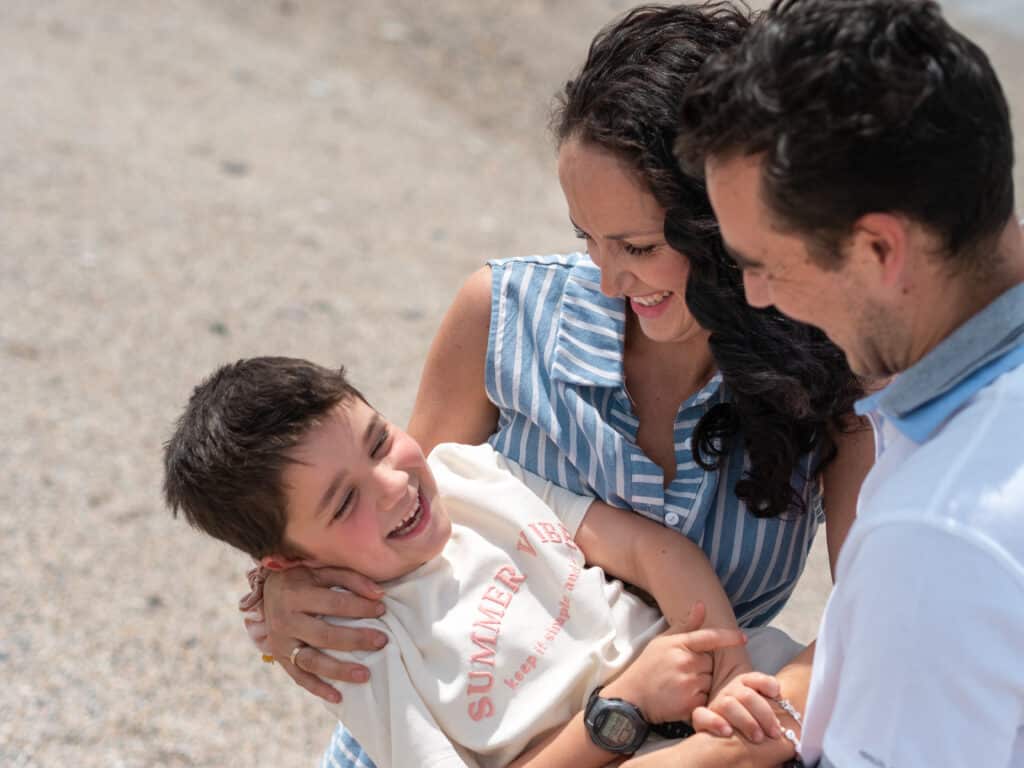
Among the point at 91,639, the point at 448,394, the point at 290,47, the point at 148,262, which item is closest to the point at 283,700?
the point at 91,639

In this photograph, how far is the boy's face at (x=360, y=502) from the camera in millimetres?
2215

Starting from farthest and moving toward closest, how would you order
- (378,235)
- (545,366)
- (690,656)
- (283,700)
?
1. (378,235)
2. (283,700)
3. (545,366)
4. (690,656)

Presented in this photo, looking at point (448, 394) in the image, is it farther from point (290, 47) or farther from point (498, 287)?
point (290, 47)

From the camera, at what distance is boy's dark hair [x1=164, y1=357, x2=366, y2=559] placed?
7.23ft

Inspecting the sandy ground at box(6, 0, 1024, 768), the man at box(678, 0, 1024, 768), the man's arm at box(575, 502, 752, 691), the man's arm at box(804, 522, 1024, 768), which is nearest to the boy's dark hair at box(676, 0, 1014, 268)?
the man at box(678, 0, 1024, 768)

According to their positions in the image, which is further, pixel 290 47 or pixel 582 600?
pixel 290 47

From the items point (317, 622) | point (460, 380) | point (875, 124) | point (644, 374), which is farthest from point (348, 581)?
point (875, 124)

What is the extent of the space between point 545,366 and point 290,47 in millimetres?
8000

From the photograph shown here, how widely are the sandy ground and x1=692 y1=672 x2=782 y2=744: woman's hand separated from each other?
173 centimetres

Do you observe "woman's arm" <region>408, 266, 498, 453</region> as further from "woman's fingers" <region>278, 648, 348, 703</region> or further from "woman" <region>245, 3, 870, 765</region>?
"woman's fingers" <region>278, 648, 348, 703</region>

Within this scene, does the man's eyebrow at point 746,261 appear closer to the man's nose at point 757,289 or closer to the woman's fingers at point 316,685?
the man's nose at point 757,289

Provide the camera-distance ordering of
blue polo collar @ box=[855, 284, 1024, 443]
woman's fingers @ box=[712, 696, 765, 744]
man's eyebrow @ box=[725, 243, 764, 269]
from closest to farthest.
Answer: blue polo collar @ box=[855, 284, 1024, 443], man's eyebrow @ box=[725, 243, 764, 269], woman's fingers @ box=[712, 696, 765, 744]

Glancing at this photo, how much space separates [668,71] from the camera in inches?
85.0

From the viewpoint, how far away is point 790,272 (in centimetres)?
152
